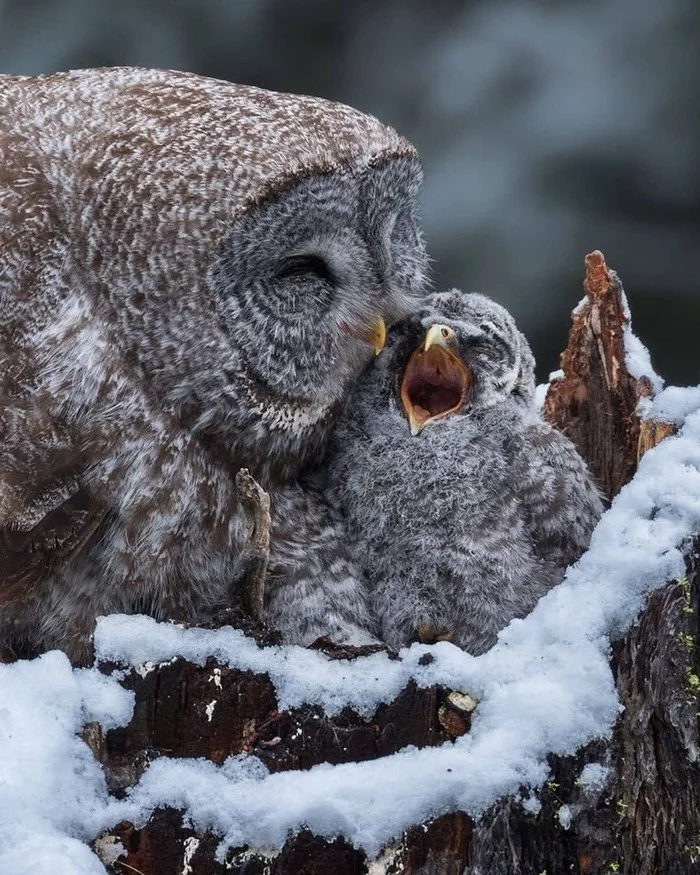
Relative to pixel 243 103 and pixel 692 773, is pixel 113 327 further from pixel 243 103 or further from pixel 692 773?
pixel 692 773

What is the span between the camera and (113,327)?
6.70ft

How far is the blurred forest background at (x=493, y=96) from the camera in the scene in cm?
333

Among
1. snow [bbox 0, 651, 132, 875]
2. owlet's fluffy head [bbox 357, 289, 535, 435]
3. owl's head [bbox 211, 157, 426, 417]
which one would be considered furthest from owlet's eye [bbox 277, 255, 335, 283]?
snow [bbox 0, 651, 132, 875]

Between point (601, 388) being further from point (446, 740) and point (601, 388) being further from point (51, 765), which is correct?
point (51, 765)

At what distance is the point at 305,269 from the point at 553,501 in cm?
60

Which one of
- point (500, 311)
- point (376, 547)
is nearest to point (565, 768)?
point (376, 547)

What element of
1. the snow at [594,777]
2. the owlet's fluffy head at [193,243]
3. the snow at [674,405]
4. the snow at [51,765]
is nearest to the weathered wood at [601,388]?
the snow at [674,405]

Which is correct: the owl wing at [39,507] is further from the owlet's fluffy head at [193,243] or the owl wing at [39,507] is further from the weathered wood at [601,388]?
the weathered wood at [601,388]

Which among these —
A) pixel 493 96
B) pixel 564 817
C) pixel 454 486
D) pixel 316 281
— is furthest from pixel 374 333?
pixel 493 96

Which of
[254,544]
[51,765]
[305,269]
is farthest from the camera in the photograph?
[305,269]

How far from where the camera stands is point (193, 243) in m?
2.01

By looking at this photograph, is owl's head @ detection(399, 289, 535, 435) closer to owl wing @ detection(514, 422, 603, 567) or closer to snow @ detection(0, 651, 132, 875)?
owl wing @ detection(514, 422, 603, 567)

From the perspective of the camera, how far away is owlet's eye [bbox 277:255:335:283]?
2.11m

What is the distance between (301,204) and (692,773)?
41.7 inches
